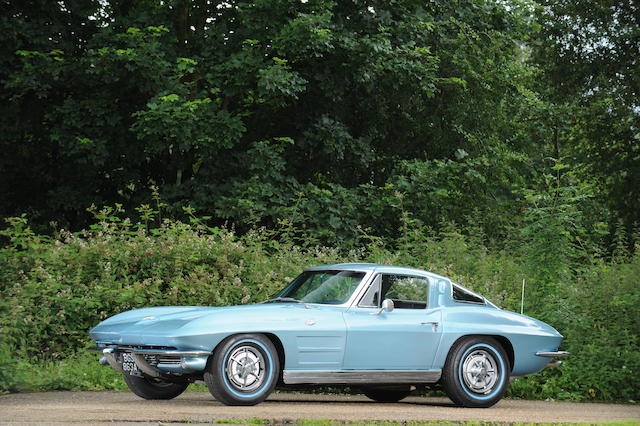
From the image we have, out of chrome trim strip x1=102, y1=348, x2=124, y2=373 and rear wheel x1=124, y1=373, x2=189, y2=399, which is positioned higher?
chrome trim strip x1=102, y1=348, x2=124, y2=373

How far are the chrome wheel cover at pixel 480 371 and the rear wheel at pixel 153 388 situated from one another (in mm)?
3187

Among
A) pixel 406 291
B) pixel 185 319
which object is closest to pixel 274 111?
pixel 406 291

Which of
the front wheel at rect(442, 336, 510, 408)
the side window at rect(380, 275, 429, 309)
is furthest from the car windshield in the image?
the front wheel at rect(442, 336, 510, 408)

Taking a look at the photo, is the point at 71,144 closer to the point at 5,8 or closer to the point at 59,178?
the point at 59,178

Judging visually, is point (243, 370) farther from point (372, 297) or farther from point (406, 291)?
point (406, 291)

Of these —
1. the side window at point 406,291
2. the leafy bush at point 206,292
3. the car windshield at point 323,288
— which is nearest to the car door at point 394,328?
the side window at point 406,291

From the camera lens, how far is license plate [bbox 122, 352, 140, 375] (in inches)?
383

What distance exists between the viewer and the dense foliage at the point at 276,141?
1595 centimetres

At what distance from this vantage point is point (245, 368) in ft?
31.6

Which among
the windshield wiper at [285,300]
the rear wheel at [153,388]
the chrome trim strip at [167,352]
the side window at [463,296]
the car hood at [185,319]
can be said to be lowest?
the rear wheel at [153,388]

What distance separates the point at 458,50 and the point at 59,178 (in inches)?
402

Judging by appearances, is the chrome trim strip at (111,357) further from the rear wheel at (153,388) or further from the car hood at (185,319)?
the rear wheel at (153,388)

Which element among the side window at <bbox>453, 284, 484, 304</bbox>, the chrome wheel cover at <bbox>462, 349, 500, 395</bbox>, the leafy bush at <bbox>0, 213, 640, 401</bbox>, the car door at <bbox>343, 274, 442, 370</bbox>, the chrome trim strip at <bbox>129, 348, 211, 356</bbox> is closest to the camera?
the chrome trim strip at <bbox>129, 348, 211, 356</bbox>

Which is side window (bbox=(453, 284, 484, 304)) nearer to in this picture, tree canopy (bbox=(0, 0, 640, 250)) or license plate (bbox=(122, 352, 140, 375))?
license plate (bbox=(122, 352, 140, 375))
